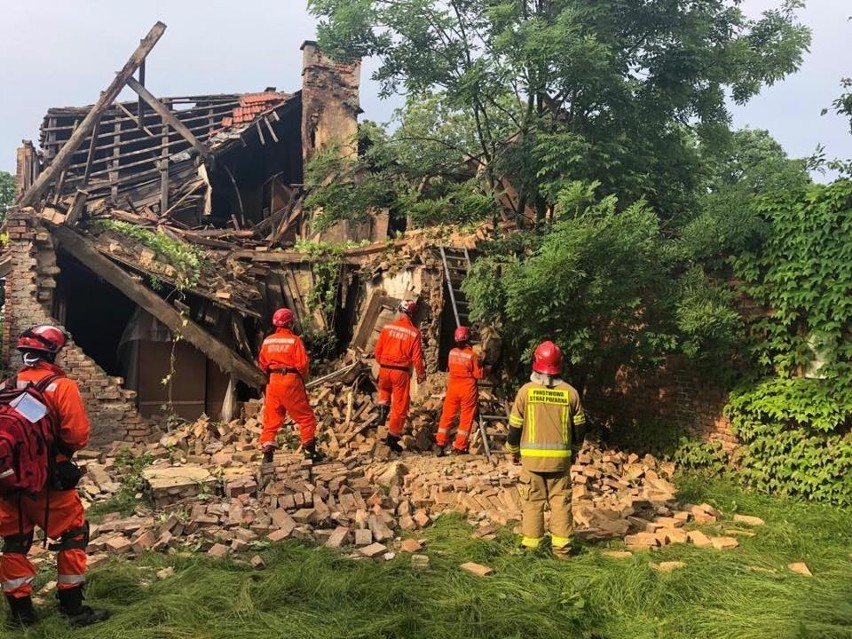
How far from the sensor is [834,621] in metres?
4.09

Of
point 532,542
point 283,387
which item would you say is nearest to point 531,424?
point 532,542

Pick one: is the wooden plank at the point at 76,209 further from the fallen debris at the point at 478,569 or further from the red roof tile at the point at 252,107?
the red roof tile at the point at 252,107

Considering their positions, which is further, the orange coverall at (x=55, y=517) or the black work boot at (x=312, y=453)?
the black work boot at (x=312, y=453)

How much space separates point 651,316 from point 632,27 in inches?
168

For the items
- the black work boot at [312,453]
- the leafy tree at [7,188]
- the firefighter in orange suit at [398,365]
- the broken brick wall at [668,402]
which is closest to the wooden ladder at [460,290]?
the firefighter in orange suit at [398,365]

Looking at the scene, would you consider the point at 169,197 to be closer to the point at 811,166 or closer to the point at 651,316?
the point at 651,316

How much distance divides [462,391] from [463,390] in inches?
0.8

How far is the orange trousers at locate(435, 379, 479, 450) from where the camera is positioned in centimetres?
845

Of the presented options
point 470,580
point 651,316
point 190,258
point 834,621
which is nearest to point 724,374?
point 651,316

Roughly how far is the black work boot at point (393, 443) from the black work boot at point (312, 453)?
3.03 feet

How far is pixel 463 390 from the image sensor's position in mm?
8453

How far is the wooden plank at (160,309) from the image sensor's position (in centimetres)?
979

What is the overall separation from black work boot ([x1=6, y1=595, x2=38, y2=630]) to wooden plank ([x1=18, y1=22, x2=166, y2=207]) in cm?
786

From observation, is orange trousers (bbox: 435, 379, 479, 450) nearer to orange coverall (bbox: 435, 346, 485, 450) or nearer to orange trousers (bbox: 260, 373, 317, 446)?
orange coverall (bbox: 435, 346, 485, 450)
